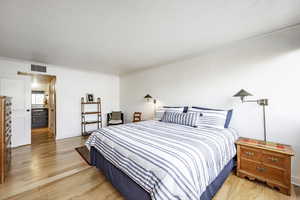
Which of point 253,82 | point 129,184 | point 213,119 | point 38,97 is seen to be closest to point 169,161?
point 129,184

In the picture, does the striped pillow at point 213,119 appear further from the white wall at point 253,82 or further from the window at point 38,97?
the window at point 38,97

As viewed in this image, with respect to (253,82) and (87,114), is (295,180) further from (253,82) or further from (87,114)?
(87,114)

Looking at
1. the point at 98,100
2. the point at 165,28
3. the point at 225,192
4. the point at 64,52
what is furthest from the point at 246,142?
the point at 98,100

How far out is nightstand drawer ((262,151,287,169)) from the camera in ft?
5.45

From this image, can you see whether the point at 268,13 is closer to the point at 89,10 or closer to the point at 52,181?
the point at 89,10

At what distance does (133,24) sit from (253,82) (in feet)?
7.38

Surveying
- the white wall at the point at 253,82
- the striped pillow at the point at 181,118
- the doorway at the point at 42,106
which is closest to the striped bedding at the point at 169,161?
the striped pillow at the point at 181,118

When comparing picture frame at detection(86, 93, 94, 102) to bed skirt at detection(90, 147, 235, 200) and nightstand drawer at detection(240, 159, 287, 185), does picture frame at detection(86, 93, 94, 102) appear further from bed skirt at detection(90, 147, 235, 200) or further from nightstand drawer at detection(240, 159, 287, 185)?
nightstand drawer at detection(240, 159, 287, 185)

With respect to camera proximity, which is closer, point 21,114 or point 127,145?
point 127,145

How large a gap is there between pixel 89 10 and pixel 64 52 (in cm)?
179

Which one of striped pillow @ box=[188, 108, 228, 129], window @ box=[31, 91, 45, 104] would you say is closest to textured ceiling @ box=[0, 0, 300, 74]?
striped pillow @ box=[188, 108, 228, 129]

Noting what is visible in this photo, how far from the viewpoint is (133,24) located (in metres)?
1.83

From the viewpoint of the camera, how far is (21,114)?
344 cm

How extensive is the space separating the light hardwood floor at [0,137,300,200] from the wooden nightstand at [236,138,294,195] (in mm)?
118
